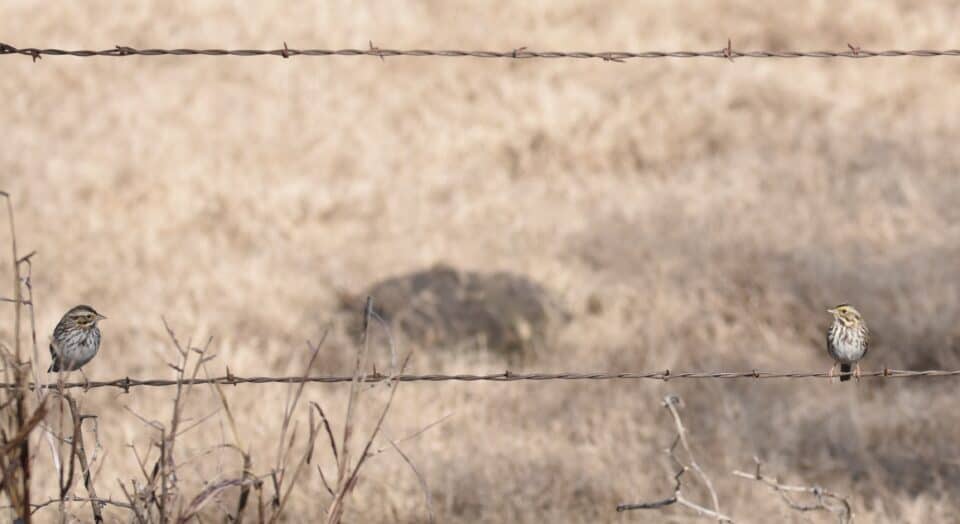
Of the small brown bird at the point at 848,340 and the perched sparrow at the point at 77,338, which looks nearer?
the perched sparrow at the point at 77,338

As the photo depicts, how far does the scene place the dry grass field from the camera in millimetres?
Answer: 6551

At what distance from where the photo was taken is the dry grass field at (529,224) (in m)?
6.55

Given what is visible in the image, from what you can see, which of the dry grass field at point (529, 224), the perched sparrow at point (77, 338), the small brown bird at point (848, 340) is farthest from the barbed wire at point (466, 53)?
the dry grass field at point (529, 224)

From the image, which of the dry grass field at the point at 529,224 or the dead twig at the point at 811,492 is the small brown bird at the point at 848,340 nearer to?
the dead twig at the point at 811,492

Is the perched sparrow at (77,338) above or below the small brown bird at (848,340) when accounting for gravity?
below

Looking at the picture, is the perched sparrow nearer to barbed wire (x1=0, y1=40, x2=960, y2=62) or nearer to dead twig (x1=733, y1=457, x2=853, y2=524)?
barbed wire (x1=0, y1=40, x2=960, y2=62)

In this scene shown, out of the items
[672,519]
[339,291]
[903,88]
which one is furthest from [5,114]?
[672,519]

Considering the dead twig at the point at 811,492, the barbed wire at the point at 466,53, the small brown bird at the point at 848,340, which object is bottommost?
the dead twig at the point at 811,492

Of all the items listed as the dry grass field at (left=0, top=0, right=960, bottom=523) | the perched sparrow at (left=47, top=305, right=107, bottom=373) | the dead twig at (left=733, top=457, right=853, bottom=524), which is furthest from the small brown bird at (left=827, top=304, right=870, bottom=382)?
the perched sparrow at (left=47, top=305, right=107, bottom=373)

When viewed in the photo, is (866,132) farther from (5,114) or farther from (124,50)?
(124,50)

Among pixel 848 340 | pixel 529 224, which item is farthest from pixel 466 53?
pixel 529 224

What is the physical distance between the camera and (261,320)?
863cm

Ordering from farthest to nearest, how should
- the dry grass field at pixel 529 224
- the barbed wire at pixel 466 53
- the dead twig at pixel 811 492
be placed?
1. the dry grass field at pixel 529 224
2. the dead twig at pixel 811 492
3. the barbed wire at pixel 466 53

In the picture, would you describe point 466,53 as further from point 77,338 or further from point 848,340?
point 848,340
